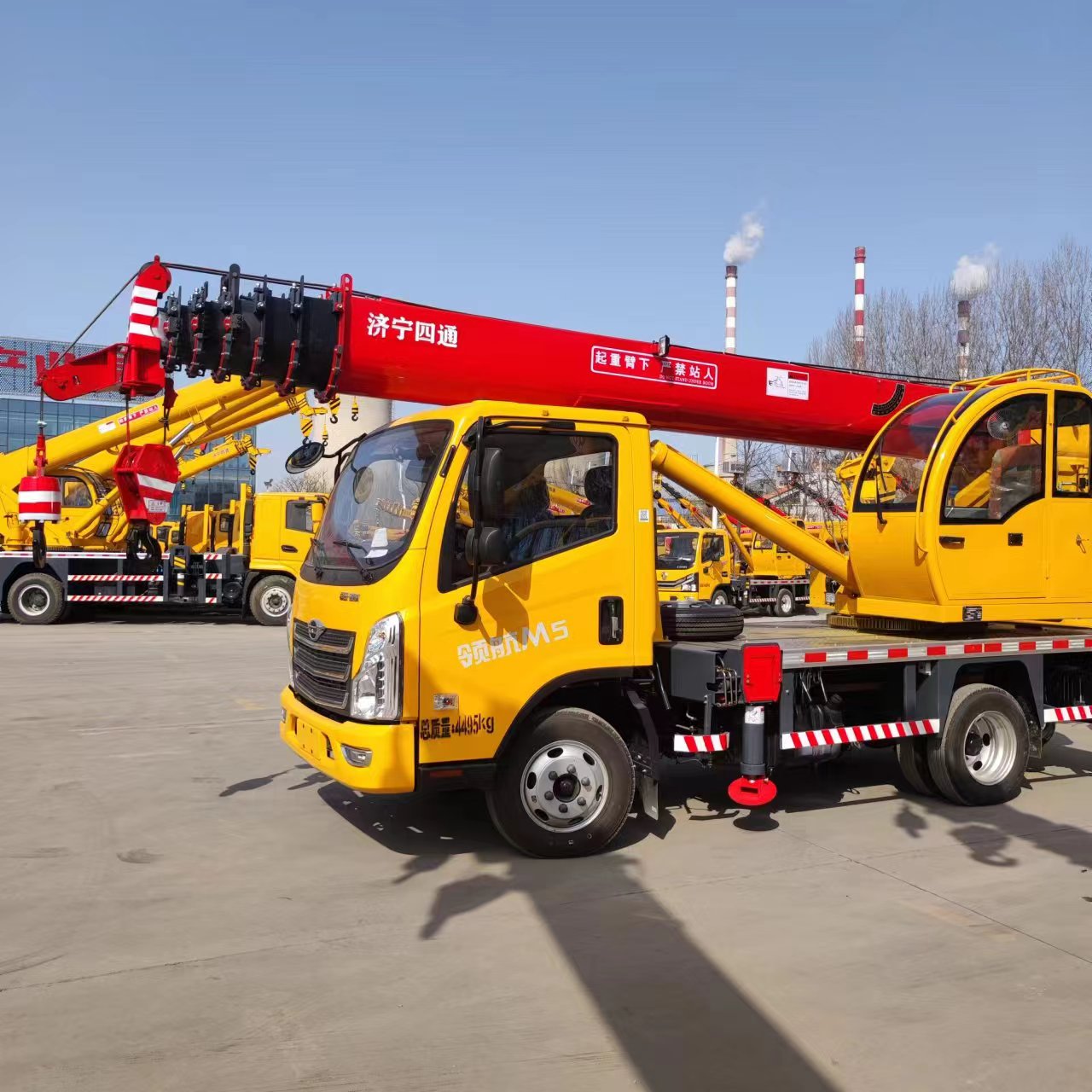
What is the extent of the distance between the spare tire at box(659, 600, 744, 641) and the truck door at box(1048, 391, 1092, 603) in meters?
2.52

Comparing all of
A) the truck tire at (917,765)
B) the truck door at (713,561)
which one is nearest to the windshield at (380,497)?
the truck tire at (917,765)

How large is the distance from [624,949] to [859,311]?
36.1 meters

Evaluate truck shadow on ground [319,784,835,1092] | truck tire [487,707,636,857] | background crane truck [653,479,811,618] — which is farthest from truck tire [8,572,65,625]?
truck tire [487,707,636,857]

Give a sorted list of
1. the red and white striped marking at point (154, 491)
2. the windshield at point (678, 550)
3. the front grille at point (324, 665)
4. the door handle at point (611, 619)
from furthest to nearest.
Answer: the windshield at point (678, 550) → the red and white striped marking at point (154, 491) → the door handle at point (611, 619) → the front grille at point (324, 665)

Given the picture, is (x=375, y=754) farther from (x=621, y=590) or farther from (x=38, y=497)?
(x=38, y=497)

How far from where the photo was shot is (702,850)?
577cm

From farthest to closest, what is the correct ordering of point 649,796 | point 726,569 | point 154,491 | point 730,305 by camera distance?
1. point 730,305
2. point 726,569
3. point 154,491
4. point 649,796

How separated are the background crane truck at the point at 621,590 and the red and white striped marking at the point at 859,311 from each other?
95.4ft

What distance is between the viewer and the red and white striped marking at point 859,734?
20.4ft

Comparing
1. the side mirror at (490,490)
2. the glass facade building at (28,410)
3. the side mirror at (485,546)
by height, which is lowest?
the side mirror at (485,546)

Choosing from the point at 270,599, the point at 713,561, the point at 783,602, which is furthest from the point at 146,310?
the point at 783,602

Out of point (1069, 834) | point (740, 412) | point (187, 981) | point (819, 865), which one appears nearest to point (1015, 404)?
point (740, 412)

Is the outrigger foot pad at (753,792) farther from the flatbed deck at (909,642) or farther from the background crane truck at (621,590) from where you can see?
the flatbed deck at (909,642)

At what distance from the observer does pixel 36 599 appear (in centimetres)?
1961
